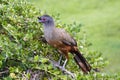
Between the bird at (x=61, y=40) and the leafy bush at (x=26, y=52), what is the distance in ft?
0.19

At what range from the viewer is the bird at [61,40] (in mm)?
4577

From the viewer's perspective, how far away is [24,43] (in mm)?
4301

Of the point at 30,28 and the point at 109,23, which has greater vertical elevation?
the point at 30,28

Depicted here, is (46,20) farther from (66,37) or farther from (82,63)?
(82,63)

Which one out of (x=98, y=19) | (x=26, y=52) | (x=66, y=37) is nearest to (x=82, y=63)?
(x=66, y=37)

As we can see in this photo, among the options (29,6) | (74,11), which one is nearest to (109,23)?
(74,11)

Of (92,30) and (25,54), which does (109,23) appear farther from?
(25,54)

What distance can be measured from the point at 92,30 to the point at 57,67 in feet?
41.6

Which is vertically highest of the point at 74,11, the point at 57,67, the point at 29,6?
the point at 29,6

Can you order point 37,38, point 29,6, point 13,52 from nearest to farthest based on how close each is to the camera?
point 13,52, point 37,38, point 29,6

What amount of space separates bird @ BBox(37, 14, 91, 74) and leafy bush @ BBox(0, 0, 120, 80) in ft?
0.19

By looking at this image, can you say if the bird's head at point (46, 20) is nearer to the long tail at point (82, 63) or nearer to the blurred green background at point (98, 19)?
the long tail at point (82, 63)

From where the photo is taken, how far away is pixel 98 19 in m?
18.2

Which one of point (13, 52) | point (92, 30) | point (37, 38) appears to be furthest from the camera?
point (92, 30)
